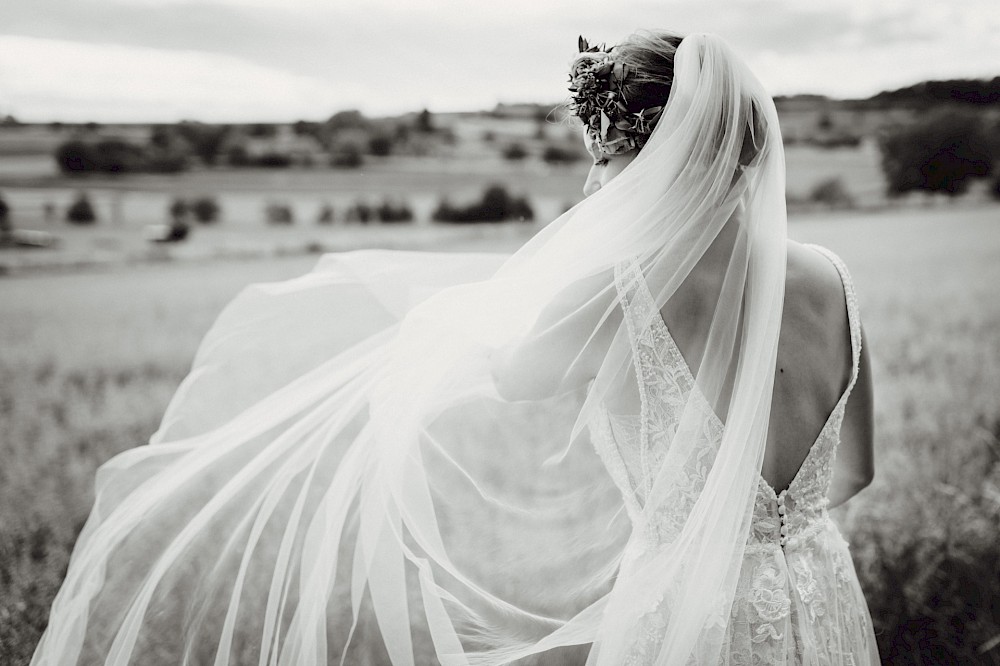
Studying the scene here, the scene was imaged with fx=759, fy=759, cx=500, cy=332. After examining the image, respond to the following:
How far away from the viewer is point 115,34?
2.81 m

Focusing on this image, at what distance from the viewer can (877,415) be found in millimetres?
3615

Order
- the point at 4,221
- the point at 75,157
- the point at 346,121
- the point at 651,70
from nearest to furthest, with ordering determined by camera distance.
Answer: the point at 651,70 < the point at 4,221 < the point at 75,157 < the point at 346,121

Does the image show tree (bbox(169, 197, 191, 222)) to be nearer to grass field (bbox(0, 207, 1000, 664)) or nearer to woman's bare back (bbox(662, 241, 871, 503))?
grass field (bbox(0, 207, 1000, 664))

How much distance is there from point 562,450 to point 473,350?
0.32 metres

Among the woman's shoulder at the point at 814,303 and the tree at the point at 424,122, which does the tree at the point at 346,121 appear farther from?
the woman's shoulder at the point at 814,303

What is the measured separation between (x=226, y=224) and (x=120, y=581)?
1.95m

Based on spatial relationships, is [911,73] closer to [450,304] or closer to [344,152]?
[344,152]

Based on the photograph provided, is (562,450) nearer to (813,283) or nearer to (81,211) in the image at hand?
(813,283)

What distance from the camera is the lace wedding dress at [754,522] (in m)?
1.20

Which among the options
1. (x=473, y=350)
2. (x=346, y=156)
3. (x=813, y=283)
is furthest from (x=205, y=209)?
(x=813, y=283)

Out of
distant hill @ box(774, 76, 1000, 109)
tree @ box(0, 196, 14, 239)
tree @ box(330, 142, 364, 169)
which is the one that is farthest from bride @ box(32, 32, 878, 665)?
distant hill @ box(774, 76, 1000, 109)

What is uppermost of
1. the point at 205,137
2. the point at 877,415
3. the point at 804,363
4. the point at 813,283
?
the point at 205,137

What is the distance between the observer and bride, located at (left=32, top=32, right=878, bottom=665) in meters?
1.22

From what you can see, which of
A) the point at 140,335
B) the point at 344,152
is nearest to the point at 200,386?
the point at 140,335
